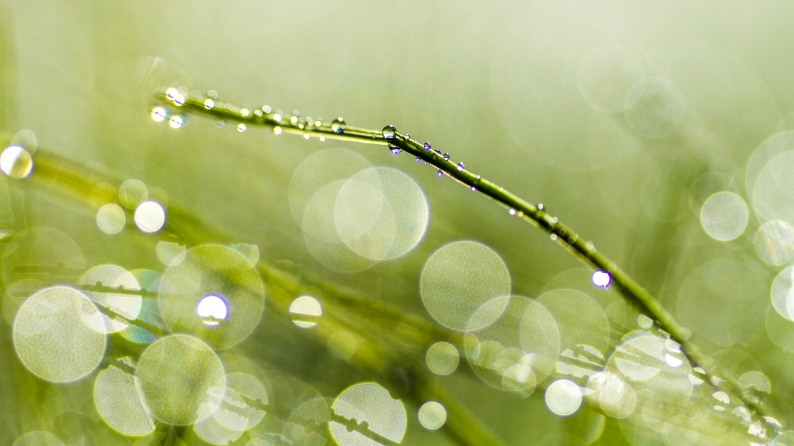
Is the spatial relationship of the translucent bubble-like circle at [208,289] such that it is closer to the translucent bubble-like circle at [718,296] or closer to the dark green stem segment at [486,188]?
the dark green stem segment at [486,188]

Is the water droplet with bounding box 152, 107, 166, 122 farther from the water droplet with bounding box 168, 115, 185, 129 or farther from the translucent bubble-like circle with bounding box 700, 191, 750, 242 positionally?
the translucent bubble-like circle with bounding box 700, 191, 750, 242

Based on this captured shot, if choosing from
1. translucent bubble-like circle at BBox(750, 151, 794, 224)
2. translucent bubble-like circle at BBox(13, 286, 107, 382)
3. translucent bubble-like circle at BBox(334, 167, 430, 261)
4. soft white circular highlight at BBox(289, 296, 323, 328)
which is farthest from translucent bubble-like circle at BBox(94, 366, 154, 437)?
translucent bubble-like circle at BBox(750, 151, 794, 224)

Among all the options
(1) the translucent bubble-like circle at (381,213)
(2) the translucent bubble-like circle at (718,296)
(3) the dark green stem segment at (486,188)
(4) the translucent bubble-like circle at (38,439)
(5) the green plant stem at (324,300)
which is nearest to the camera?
(3) the dark green stem segment at (486,188)

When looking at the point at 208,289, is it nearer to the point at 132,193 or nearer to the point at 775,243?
the point at 132,193

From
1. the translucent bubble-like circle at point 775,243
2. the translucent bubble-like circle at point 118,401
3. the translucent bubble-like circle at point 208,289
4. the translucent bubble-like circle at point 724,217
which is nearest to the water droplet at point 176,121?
the translucent bubble-like circle at point 208,289

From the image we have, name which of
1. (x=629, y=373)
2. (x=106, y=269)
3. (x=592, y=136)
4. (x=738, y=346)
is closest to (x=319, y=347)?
(x=106, y=269)
